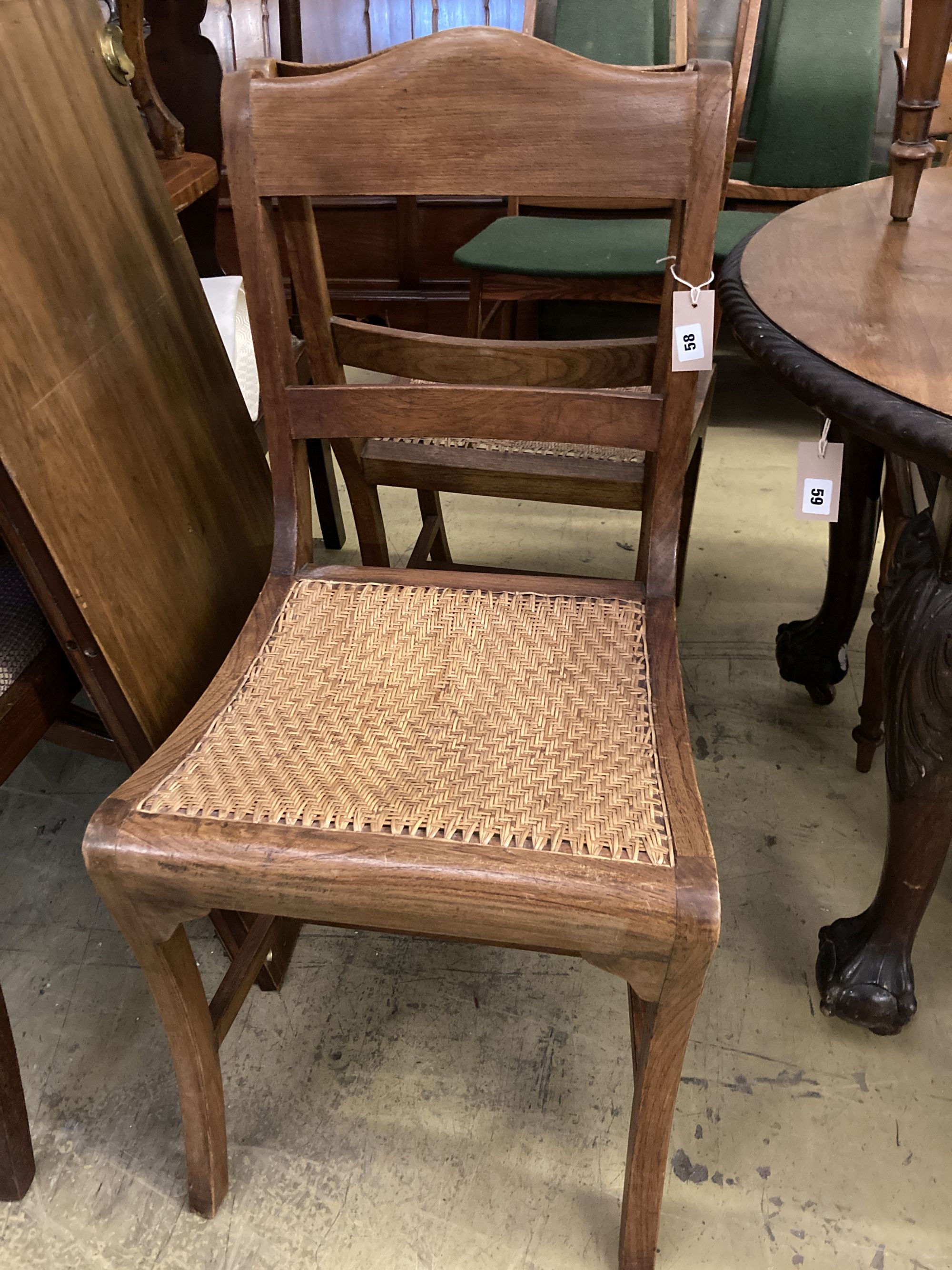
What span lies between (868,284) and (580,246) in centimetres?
134

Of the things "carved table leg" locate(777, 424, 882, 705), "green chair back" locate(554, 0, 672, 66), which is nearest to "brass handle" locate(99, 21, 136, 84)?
"carved table leg" locate(777, 424, 882, 705)

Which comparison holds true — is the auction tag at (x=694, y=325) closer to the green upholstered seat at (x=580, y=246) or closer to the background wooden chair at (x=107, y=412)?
the background wooden chair at (x=107, y=412)

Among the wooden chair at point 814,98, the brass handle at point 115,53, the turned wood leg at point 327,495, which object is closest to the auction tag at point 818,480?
the brass handle at point 115,53

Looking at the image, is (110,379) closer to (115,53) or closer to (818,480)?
(115,53)

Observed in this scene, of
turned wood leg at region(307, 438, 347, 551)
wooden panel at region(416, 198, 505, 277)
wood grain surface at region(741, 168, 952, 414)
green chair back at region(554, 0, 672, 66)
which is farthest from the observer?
wooden panel at region(416, 198, 505, 277)

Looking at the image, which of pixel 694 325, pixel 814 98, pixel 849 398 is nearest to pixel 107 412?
pixel 694 325

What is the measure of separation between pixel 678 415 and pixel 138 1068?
1066mm

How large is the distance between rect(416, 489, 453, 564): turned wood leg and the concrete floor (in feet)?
2.30

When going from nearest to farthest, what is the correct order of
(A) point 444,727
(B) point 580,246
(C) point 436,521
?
1. (A) point 444,727
2. (C) point 436,521
3. (B) point 580,246

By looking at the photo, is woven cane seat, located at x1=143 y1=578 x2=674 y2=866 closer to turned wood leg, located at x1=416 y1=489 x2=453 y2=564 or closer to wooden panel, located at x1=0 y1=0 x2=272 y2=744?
wooden panel, located at x1=0 y1=0 x2=272 y2=744

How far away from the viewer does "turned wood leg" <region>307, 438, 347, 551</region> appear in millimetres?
2016

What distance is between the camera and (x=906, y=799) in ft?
3.43

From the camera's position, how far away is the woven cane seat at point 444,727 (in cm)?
80

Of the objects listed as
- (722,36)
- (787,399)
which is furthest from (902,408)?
(722,36)
